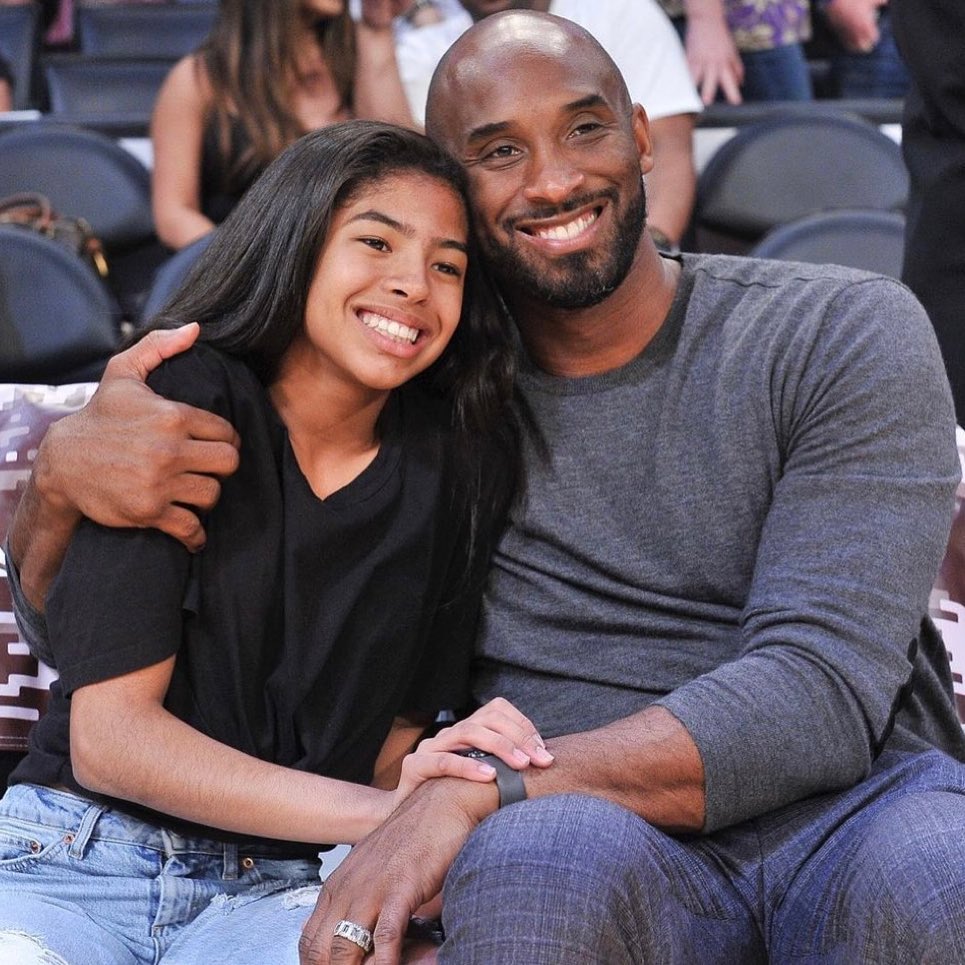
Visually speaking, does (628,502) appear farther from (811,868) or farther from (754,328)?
(811,868)

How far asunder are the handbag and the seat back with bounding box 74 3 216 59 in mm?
1452

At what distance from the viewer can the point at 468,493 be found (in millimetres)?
1895

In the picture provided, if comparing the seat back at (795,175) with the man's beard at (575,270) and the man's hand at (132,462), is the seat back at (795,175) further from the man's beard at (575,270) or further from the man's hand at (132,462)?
the man's hand at (132,462)

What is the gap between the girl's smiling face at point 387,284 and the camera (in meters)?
1.80

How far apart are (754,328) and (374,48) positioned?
6.46 ft

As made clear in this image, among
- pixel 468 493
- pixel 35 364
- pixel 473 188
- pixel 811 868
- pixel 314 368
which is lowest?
pixel 35 364

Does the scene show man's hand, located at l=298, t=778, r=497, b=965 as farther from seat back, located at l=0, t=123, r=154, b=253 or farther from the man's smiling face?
seat back, located at l=0, t=123, r=154, b=253

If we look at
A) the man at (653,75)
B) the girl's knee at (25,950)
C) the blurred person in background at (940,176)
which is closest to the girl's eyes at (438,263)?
the girl's knee at (25,950)

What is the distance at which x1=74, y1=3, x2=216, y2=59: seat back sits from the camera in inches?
182

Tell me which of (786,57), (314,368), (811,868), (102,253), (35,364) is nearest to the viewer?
(811,868)

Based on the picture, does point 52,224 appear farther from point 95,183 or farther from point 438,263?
point 438,263

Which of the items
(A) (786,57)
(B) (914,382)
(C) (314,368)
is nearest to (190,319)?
(C) (314,368)

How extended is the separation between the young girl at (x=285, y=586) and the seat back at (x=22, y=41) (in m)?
2.90

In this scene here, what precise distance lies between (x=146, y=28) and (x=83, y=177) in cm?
128
